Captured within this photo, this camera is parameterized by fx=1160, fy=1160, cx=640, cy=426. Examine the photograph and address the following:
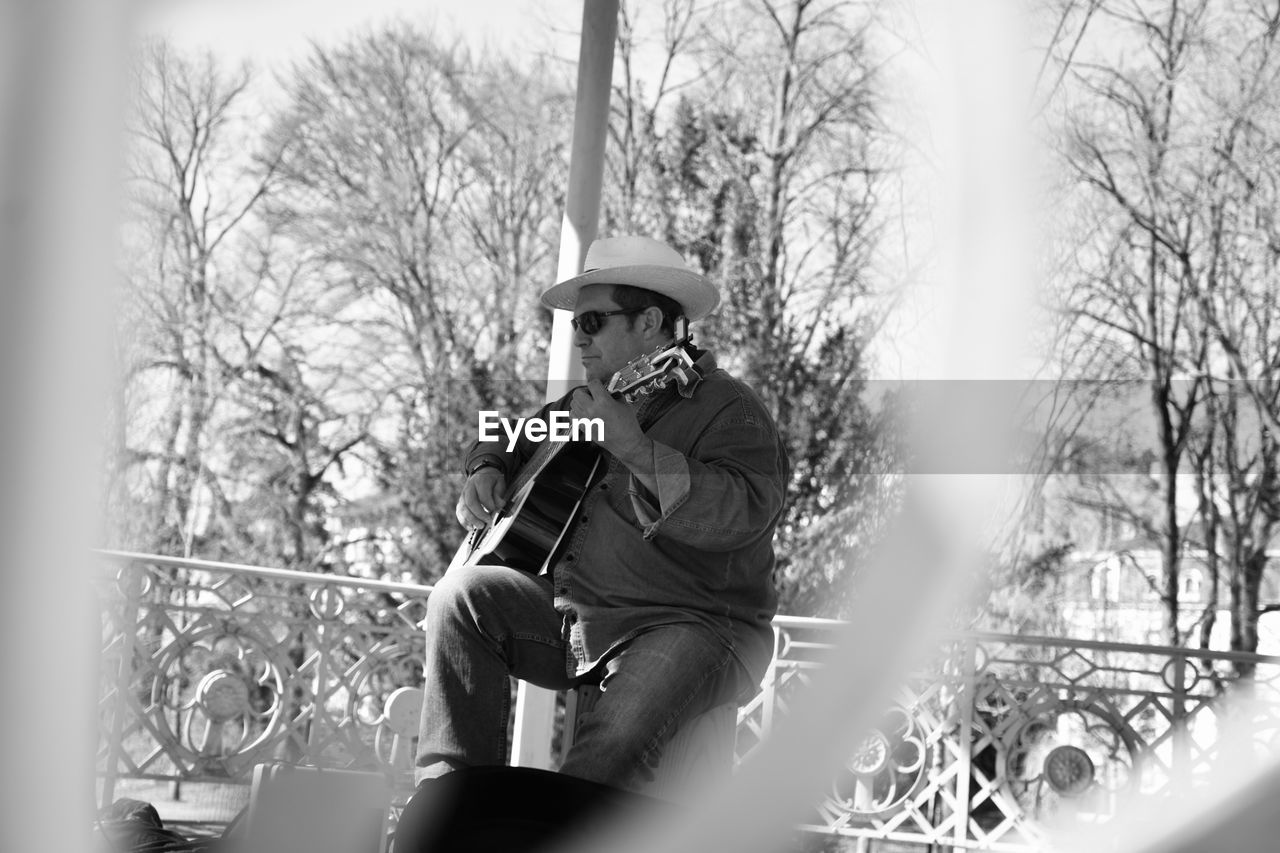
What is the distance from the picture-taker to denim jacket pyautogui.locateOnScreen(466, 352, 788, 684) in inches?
50.7

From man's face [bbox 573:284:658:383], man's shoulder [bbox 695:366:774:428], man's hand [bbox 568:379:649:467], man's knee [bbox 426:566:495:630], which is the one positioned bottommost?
man's knee [bbox 426:566:495:630]

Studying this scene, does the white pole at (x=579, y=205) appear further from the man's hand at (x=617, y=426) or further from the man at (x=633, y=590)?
the man's hand at (x=617, y=426)

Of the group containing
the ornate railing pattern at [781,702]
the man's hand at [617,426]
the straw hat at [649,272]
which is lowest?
the ornate railing pattern at [781,702]

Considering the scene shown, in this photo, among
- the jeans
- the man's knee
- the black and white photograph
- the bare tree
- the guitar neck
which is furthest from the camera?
the bare tree

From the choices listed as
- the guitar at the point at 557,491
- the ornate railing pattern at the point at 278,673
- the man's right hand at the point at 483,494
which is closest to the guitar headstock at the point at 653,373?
the guitar at the point at 557,491

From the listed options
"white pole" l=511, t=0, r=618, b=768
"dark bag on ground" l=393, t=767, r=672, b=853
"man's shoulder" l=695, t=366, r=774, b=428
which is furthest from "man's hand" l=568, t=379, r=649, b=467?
"white pole" l=511, t=0, r=618, b=768

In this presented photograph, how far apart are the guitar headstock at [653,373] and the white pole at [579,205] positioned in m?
0.77

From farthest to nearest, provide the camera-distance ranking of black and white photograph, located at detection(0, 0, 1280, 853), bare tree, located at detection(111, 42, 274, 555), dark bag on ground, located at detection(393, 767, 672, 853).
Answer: bare tree, located at detection(111, 42, 274, 555) < dark bag on ground, located at detection(393, 767, 672, 853) < black and white photograph, located at detection(0, 0, 1280, 853)

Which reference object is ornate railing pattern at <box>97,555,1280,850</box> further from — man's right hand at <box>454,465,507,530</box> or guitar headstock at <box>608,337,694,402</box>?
guitar headstock at <box>608,337,694,402</box>

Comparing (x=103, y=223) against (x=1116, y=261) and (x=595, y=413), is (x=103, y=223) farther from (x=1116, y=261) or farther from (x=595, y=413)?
(x=1116, y=261)

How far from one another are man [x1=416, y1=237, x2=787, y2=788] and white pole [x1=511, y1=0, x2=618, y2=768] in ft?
2.51

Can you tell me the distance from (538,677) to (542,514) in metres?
0.21

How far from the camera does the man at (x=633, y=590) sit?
1.26 m

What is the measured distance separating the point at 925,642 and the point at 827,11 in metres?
8.18
